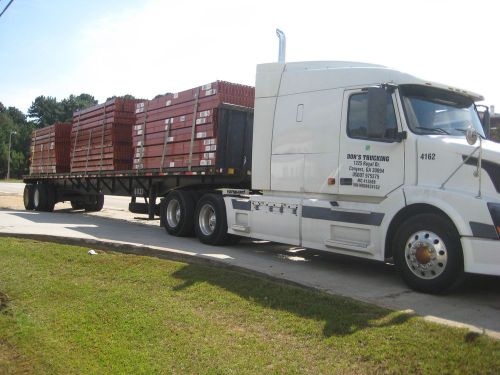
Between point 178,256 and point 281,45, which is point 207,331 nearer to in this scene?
point 178,256

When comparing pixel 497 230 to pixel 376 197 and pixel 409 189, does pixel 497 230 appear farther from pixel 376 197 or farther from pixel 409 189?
pixel 376 197

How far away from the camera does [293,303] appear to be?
17.8 ft

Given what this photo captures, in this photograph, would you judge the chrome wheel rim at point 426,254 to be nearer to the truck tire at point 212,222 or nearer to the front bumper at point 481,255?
the front bumper at point 481,255

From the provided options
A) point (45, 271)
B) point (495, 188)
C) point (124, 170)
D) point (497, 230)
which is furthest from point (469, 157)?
point (124, 170)

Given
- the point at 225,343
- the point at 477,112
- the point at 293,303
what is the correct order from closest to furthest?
the point at 225,343
the point at 293,303
the point at 477,112

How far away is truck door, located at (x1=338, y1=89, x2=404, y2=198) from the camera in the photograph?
6668 mm

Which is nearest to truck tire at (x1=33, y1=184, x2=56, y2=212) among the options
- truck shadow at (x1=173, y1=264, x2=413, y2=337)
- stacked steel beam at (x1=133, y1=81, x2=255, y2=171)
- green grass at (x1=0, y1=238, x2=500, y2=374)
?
stacked steel beam at (x1=133, y1=81, x2=255, y2=171)

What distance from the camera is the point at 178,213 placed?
11406 millimetres

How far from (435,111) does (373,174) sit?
1153 millimetres

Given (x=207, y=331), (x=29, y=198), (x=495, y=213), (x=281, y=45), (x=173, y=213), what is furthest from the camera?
(x=29, y=198)

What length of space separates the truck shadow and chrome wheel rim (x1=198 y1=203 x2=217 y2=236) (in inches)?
131

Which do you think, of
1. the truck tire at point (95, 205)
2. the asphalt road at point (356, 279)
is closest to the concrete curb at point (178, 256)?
the asphalt road at point (356, 279)

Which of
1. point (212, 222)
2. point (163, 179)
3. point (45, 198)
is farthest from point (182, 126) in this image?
point (45, 198)

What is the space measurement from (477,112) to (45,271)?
6549mm
